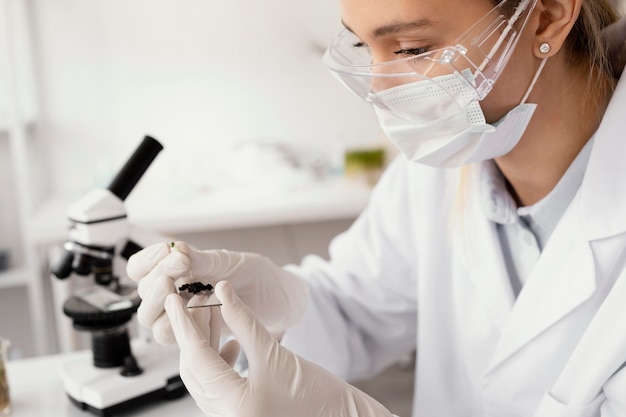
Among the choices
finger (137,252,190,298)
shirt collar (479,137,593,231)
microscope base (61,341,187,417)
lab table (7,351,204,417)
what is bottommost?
lab table (7,351,204,417)

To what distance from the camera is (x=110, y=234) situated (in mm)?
1116

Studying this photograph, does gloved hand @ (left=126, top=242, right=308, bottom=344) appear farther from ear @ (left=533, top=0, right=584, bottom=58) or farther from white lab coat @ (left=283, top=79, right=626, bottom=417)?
ear @ (left=533, top=0, right=584, bottom=58)

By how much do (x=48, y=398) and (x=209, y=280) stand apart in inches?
14.6

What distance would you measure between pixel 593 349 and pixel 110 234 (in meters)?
0.80

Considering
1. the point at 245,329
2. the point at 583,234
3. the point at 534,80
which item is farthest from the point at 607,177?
the point at 245,329

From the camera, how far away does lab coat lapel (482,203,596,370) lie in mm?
1112

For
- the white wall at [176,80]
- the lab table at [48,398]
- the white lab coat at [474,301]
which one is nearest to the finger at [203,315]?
the lab table at [48,398]

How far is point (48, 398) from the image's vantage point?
118cm

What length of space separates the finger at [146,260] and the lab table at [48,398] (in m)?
0.25

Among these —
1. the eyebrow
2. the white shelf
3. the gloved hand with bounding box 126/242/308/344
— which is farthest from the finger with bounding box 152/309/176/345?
the white shelf

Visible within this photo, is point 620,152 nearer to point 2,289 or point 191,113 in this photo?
point 191,113

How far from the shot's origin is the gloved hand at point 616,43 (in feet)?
3.94

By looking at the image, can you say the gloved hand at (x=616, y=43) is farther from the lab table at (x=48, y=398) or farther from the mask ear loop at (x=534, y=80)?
the lab table at (x=48, y=398)

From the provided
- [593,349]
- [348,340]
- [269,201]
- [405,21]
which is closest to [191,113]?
[269,201]
